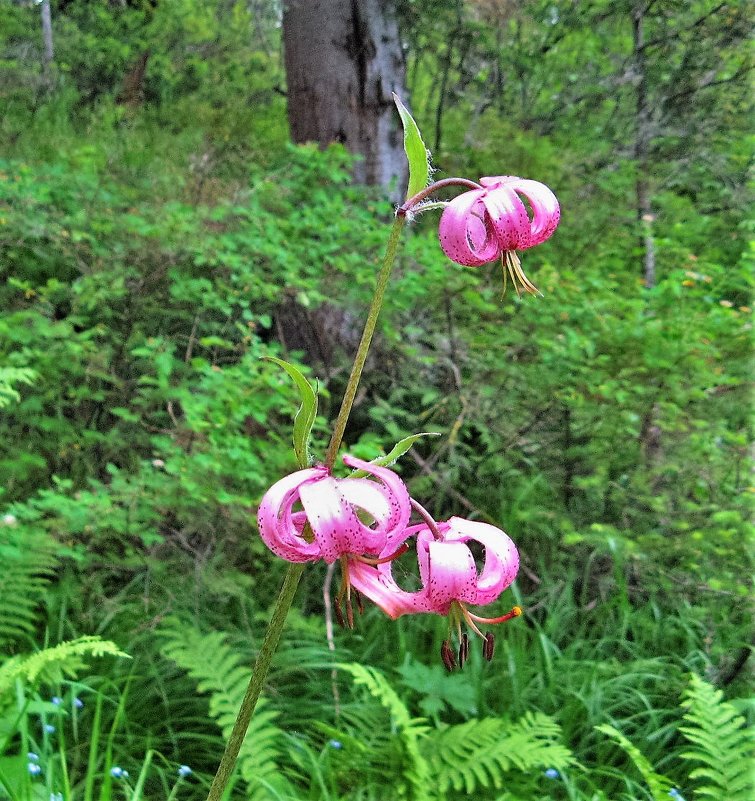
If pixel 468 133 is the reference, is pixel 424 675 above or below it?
below

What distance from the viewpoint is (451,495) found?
2621mm

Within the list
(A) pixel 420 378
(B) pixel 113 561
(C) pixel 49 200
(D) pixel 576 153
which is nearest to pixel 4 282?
(C) pixel 49 200

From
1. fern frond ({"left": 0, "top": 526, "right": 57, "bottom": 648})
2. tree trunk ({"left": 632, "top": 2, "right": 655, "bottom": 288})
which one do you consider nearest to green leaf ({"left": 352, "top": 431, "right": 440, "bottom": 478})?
fern frond ({"left": 0, "top": 526, "right": 57, "bottom": 648})

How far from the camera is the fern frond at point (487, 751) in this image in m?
1.51

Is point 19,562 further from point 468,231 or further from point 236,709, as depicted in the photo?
point 468,231

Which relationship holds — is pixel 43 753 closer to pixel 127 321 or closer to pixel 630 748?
pixel 630 748

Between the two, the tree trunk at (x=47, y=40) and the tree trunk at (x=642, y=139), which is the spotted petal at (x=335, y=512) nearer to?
the tree trunk at (x=642, y=139)

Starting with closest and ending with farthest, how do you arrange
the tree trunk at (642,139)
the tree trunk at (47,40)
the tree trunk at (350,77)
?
the tree trunk at (350,77)
the tree trunk at (642,139)
the tree trunk at (47,40)

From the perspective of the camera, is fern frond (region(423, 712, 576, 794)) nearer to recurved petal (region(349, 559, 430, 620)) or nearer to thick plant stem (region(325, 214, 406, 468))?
recurved petal (region(349, 559, 430, 620))

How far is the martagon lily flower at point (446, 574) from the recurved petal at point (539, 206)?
0.30 m

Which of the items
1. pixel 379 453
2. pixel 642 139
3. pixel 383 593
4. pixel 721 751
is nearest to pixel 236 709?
pixel 379 453

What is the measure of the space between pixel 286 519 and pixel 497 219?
1.18 ft

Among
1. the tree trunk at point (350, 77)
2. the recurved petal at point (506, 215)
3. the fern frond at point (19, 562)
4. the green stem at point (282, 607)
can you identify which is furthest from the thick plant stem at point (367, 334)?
the tree trunk at point (350, 77)

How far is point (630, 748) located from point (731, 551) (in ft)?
2.90
